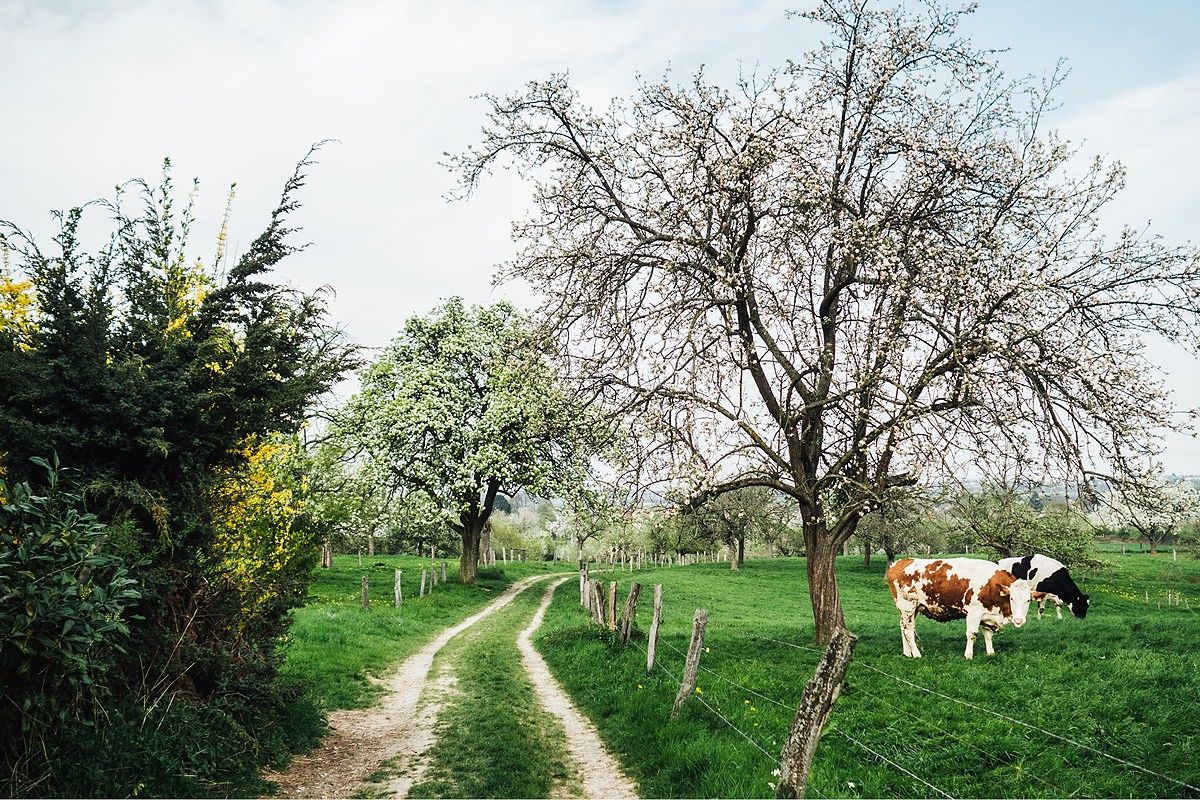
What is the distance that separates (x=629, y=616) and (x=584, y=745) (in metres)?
5.37

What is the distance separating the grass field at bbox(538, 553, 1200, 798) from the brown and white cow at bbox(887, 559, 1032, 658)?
2.29 ft

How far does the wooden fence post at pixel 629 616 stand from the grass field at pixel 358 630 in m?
5.62

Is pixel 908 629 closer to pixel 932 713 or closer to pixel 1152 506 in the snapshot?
pixel 932 713

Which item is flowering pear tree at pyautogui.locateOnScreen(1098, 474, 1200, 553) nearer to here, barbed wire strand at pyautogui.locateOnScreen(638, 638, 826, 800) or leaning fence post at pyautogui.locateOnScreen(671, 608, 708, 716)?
leaning fence post at pyautogui.locateOnScreen(671, 608, 708, 716)

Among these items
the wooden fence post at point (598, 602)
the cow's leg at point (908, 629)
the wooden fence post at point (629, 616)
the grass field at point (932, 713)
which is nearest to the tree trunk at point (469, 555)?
the wooden fence post at point (598, 602)

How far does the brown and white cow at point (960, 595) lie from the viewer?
546 inches

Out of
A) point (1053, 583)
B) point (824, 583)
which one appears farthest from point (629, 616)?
point (1053, 583)

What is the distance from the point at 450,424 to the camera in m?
30.1

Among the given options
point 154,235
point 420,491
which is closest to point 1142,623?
point 154,235

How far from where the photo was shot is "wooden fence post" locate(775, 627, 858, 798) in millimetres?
6473

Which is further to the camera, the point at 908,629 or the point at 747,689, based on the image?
the point at 908,629

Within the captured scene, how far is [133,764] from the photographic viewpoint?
6.62 metres

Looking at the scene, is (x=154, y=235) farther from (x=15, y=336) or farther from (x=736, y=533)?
(x=736, y=533)

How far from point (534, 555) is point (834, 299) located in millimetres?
90828
